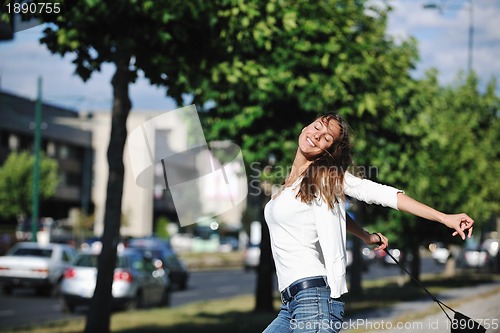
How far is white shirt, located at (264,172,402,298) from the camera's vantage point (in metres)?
3.97

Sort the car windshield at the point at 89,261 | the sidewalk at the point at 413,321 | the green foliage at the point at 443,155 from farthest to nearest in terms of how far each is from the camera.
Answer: the car windshield at the point at 89,261 → the green foliage at the point at 443,155 → the sidewalk at the point at 413,321

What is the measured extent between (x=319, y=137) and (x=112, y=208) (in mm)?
7496

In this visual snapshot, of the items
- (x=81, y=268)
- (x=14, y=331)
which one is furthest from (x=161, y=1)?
(x=81, y=268)

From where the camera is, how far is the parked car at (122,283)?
834 inches

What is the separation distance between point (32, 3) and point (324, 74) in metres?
7.66

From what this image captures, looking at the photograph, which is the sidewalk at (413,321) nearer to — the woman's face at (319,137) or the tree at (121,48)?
the woman's face at (319,137)

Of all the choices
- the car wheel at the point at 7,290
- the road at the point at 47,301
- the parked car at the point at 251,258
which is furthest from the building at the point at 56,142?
the car wheel at the point at 7,290

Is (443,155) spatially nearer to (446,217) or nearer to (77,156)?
(446,217)

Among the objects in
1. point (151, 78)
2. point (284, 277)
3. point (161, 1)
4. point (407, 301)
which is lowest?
point (407, 301)

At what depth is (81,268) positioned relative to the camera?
2189 cm

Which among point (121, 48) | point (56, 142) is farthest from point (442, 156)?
point (56, 142)

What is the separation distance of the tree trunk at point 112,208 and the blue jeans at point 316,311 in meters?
7.45

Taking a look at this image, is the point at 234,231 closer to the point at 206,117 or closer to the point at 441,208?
the point at 441,208

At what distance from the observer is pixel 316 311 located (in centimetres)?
401
